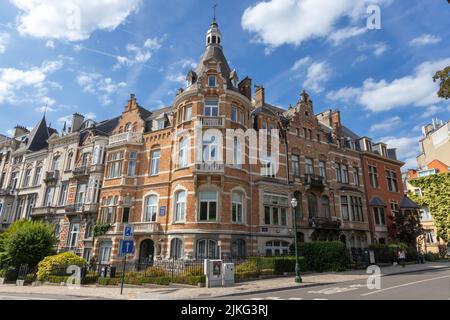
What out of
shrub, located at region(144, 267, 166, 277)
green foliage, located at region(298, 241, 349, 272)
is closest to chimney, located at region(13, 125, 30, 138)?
shrub, located at region(144, 267, 166, 277)

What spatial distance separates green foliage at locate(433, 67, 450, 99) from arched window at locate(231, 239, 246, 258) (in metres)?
16.2

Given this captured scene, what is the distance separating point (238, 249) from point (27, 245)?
607 inches

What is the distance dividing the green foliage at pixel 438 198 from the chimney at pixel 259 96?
2648 centimetres

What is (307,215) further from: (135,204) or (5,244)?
(5,244)

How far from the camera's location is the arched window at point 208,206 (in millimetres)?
22234

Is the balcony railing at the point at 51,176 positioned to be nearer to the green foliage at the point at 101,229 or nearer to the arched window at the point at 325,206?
the green foliage at the point at 101,229

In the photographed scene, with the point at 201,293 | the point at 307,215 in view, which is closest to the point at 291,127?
the point at 307,215

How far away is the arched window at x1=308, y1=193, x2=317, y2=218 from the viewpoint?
28647 mm

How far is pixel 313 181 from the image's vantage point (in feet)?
93.7

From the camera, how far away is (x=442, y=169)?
141 ft

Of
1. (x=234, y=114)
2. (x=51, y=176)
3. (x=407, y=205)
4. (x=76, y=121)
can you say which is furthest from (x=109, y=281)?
(x=407, y=205)

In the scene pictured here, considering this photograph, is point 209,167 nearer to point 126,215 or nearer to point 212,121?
point 212,121

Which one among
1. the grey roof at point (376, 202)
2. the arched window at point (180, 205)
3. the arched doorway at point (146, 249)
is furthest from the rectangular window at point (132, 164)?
the grey roof at point (376, 202)

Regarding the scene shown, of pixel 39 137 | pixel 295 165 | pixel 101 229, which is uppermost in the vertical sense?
pixel 39 137
